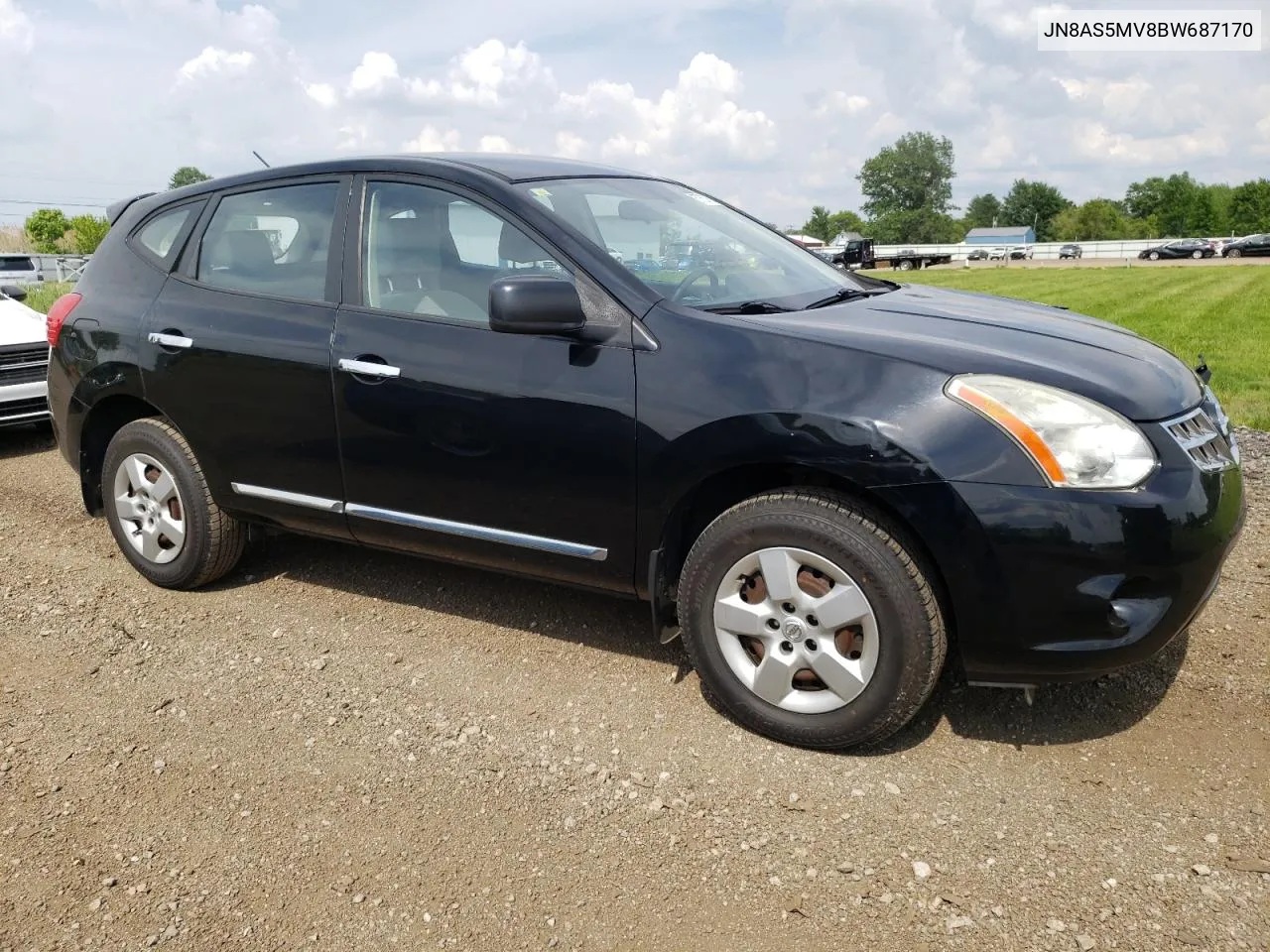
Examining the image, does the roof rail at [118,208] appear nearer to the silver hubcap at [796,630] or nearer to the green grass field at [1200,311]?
the silver hubcap at [796,630]

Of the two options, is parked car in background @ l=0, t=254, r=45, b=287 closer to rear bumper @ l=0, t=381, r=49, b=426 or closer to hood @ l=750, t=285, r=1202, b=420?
rear bumper @ l=0, t=381, r=49, b=426

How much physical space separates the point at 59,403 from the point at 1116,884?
15.3 feet

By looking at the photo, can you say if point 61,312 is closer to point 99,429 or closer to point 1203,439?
point 99,429

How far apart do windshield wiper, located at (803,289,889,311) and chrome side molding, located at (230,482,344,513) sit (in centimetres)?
191

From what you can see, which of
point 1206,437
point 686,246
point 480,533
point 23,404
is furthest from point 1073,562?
point 23,404

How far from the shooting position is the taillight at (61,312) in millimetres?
4754

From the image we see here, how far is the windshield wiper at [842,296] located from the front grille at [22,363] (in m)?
6.03

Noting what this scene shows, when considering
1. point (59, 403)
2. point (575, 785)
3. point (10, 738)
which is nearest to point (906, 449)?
point (575, 785)

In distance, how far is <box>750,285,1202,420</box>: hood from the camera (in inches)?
117

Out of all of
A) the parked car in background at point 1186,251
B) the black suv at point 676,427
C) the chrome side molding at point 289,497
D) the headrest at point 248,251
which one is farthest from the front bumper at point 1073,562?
the parked car in background at point 1186,251

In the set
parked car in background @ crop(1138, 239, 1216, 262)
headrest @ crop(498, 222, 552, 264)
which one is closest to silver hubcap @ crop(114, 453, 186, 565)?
headrest @ crop(498, 222, 552, 264)

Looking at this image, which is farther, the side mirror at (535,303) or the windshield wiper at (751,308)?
the windshield wiper at (751,308)

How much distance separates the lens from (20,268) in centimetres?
2481

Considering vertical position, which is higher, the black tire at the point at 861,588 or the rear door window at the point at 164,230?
the rear door window at the point at 164,230
